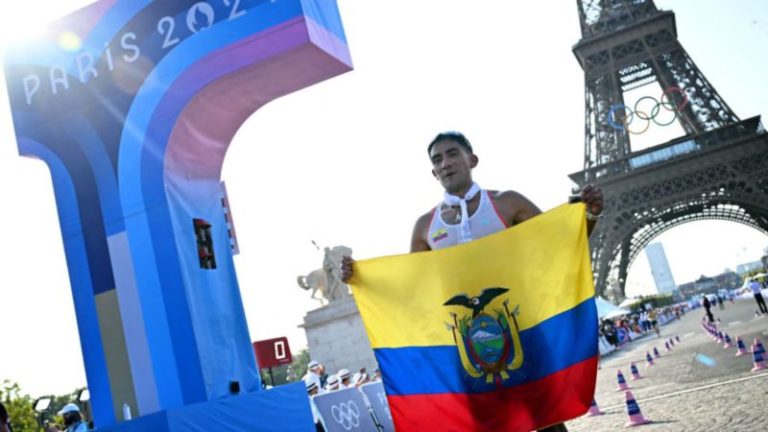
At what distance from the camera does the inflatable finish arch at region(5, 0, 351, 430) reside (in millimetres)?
6527

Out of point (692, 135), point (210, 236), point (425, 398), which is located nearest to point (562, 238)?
point (425, 398)

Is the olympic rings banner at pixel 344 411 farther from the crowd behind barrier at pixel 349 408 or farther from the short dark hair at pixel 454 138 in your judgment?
the short dark hair at pixel 454 138

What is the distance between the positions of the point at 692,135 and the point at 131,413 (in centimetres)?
4986

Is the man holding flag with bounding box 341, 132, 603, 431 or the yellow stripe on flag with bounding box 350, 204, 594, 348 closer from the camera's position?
the man holding flag with bounding box 341, 132, 603, 431

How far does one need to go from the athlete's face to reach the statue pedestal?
829 inches

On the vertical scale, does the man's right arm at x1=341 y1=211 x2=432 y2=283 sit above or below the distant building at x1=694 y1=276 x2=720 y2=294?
above

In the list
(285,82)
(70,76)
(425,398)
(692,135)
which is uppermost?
(692,135)

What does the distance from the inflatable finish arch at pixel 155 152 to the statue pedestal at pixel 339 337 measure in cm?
1804

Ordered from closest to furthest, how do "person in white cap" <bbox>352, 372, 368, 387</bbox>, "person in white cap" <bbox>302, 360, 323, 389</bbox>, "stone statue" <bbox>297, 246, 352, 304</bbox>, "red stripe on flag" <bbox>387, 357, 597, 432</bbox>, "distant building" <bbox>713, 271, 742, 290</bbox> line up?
"red stripe on flag" <bbox>387, 357, 597, 432</bbox> → "person in white cap" <bbox>302, 360, 323, 389</bbox> → "person in white cap" <bbox>352, 372, 368, 387</bbox> → "stone statue" <bbox>297, 246, 352, 304</bbox> → "distant building" <bbox>713, 271, 742, 290</bbox>

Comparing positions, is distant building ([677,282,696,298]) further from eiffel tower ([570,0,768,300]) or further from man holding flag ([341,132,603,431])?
man holding flag ([341,132,603,431])

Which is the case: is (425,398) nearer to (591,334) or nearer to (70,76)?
(591,334)

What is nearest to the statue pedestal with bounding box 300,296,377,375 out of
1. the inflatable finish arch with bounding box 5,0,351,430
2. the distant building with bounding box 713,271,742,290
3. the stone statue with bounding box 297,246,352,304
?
the stone statue with bounding box 297,246,352,304

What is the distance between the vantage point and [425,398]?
413 centimetres

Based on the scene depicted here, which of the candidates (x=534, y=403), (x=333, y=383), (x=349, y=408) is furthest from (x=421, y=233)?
(x=333, y=383)
